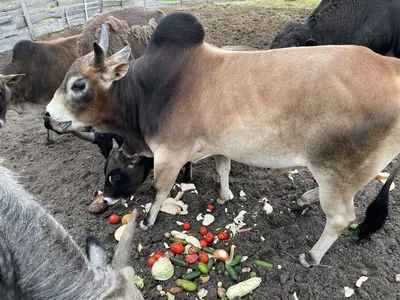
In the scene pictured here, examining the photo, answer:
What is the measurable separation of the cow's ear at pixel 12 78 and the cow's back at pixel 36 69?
10.6 inches

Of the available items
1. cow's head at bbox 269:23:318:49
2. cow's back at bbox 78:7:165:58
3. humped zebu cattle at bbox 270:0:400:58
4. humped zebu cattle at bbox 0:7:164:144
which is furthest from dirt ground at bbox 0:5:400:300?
humped zebu cattle at bbox 270:0:400:58

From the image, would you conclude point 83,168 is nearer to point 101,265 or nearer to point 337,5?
point 101,265

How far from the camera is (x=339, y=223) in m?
3.35

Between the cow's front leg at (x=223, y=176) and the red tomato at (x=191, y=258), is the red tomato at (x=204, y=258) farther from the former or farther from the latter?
the cow's front leg at (x=223, y=176)

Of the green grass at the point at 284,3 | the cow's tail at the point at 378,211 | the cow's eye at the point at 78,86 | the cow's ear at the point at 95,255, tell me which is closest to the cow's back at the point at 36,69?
the cow's eye at the point at 78,86

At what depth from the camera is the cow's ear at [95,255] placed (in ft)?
7.18

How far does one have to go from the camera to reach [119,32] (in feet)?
19.0

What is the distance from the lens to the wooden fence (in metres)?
9.84

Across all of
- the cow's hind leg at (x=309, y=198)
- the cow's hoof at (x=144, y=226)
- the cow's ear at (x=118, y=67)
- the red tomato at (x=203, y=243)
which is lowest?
the cow's hoof at (x=144, y=226)

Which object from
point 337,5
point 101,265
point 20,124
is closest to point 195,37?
point 101,265

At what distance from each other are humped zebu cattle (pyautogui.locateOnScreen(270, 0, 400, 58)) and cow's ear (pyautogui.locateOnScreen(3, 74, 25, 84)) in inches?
148

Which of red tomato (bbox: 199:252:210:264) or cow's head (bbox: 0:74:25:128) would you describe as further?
cow's head (bbox: 0:74:25:128)

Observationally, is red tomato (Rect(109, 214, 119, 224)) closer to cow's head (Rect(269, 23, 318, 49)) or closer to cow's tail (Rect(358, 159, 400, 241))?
cow's tail (Rect(358, 159, 400, 241))

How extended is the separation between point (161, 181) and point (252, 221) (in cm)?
107
